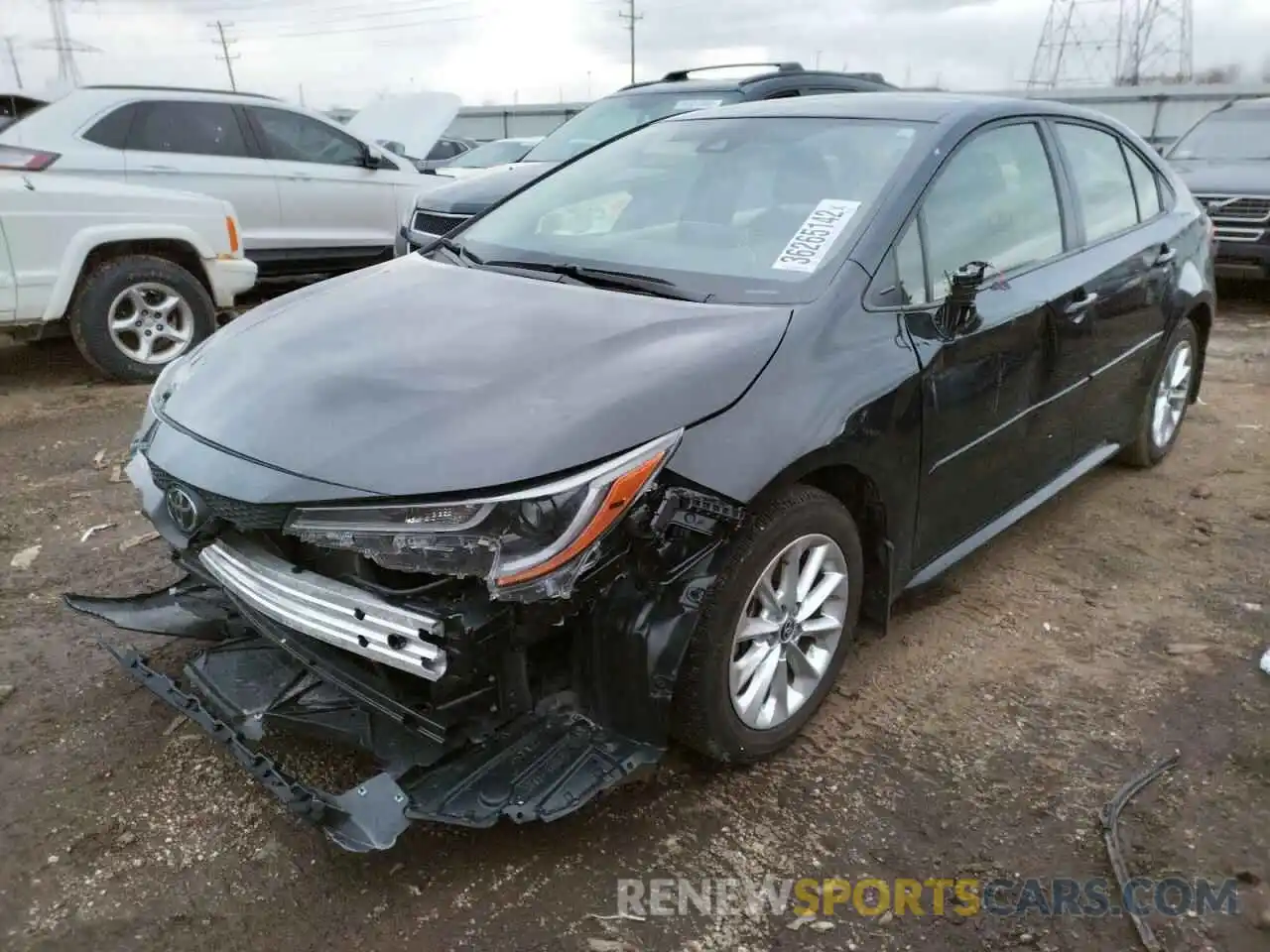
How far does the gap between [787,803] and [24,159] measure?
20.8 feet

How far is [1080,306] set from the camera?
11.3ft

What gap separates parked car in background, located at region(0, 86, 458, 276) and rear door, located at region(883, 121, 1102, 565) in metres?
5.56

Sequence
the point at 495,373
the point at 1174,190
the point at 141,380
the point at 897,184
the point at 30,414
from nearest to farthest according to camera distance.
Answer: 1. the point at 495,373
2. the point at 897,184
3. the point at 1174,190
4. the point at 30,414
5. the point at 141,380

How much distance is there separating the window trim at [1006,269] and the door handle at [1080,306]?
0.16 meters

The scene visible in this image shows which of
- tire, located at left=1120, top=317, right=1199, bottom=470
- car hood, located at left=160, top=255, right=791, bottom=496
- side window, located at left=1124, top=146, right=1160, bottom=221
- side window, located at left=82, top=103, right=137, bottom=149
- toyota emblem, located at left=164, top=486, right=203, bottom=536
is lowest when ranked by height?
tire, located at left=1120, top=317, right=1199, bottom=470

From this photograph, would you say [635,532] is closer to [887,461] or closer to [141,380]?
[887,461]

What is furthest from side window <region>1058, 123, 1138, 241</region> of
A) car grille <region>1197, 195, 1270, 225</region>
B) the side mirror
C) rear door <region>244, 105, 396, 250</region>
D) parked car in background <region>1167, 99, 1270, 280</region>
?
rear door <region>244, 105, 396, 250</region>

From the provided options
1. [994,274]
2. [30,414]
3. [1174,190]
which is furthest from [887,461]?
[30,414]

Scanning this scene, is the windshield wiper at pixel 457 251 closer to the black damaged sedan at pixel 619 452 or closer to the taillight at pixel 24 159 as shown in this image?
the black damaged sedan at pixel 619 452

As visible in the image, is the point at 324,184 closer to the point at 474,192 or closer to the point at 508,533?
the point at 474,192

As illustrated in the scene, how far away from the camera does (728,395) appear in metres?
2.30

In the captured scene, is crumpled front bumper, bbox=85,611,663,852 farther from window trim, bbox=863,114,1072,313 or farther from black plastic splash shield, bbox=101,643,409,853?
window trim, bbox=863,114,1072,313

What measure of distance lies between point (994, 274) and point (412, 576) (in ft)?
6.56

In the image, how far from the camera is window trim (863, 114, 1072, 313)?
2746 mm
